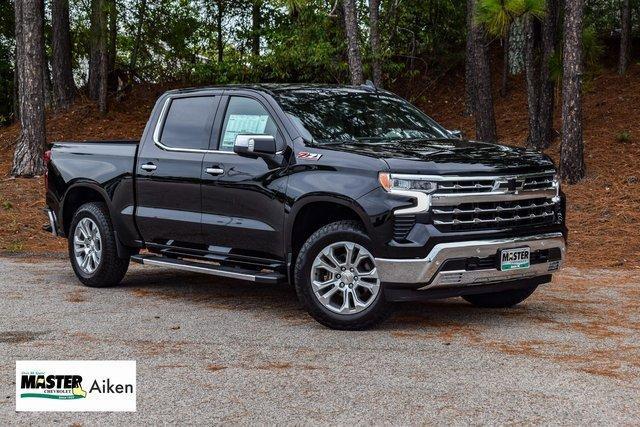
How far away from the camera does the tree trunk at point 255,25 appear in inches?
988

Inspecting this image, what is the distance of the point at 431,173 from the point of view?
295 inches

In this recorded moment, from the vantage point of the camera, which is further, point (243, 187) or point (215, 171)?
point (215, 171)

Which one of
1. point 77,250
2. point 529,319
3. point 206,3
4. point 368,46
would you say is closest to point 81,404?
point 529,319

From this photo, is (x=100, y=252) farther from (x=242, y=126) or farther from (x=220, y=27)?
(x=220, y=27)

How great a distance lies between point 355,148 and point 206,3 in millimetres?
19858

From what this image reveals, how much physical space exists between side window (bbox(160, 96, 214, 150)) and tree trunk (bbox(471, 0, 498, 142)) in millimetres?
10310

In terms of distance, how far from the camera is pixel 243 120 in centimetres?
895

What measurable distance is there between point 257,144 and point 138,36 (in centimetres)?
1903

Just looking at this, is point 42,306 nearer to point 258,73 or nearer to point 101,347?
point 101,347

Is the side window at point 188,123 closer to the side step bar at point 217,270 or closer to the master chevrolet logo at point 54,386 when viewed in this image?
the side step bar at point 217,270

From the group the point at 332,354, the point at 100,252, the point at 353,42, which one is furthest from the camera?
the point at 353,42

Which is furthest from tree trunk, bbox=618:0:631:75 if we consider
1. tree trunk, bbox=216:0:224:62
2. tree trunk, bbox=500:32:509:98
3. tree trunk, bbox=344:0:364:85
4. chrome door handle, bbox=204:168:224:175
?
chrome door handle, bbox=204:168:224:175

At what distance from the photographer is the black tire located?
889cm

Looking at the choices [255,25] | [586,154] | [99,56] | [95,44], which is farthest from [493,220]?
[99,56]
